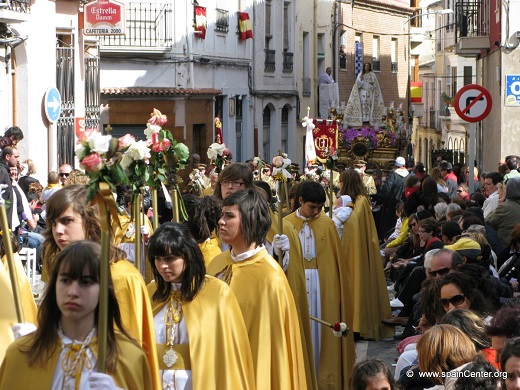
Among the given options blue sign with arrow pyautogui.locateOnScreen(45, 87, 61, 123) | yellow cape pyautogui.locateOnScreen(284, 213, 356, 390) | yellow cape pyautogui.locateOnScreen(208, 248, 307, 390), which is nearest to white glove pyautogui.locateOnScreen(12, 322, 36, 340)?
yellow cape pyautogui.locateOnScreen(208, 248, 307, 390)

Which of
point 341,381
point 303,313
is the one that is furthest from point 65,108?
point 303,313

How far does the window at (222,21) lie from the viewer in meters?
31.9

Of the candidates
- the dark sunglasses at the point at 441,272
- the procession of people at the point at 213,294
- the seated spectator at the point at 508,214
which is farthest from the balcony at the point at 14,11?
the dark sunglasses at the point at 441,272

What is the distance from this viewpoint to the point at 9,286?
626 centimetres

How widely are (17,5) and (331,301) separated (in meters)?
11.5

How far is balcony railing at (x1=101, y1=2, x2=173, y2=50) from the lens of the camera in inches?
1118

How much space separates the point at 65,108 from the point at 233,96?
9.85m

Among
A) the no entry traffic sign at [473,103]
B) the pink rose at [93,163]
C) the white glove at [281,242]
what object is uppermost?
the no entry traffic sign at [473,103]

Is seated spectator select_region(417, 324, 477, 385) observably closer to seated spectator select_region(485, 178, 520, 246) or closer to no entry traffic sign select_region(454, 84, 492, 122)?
seated spectator select_region(485, 178, 520, 246)

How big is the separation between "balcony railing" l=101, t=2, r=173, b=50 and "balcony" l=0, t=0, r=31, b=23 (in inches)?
261

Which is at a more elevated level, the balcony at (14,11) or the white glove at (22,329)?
the balcony at (14,11)

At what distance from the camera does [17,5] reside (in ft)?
69.3

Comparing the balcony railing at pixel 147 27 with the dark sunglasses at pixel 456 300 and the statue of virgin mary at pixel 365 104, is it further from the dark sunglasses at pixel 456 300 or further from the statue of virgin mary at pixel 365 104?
the dark sunglasses at pixel 456 300

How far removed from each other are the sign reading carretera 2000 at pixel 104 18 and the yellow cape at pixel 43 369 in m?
19.3
